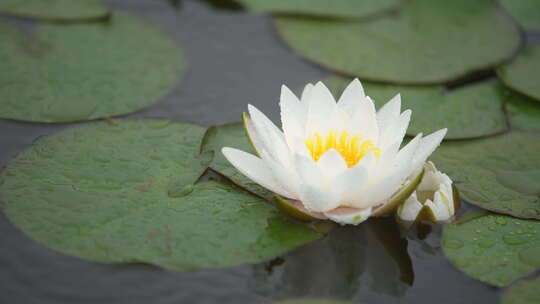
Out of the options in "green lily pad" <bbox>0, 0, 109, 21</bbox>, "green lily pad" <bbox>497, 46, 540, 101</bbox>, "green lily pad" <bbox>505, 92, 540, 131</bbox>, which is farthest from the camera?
"green lily pad" <bbox>0, 0, 109, 21</bbox>

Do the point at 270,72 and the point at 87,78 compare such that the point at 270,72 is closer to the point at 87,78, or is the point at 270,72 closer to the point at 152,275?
the point at 87,78

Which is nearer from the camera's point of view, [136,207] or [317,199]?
[317,199]

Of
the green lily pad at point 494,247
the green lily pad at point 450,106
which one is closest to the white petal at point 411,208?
the green lily pad at point 494,247

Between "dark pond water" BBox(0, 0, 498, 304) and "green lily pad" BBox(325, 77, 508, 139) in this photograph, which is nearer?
"dark pond water" BBox(0, 0, 498, 304)

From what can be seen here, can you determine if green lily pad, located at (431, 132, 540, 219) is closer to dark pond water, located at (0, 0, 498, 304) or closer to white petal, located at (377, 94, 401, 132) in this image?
dark pond water, located at (0, 0, 498, 304)

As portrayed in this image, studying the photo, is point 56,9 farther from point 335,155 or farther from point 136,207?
point 335,155

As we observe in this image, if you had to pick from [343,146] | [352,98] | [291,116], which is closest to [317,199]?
[343,146]

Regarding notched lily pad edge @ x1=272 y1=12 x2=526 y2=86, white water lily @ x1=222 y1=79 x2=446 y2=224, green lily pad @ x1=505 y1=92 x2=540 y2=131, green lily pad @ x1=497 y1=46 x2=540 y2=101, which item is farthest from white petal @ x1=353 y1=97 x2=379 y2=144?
green lily pad @ x1=497 y1=46 x2=540 y2=101
